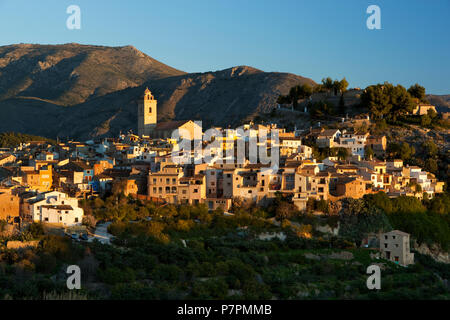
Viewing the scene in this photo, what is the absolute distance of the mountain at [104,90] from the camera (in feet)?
283

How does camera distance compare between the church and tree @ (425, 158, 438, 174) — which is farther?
the church

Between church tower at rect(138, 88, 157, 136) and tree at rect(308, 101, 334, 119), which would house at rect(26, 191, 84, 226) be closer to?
church tower at rect(138, 88, 157, 136)

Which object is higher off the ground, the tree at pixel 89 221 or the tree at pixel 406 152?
the tree at pixel 406 152

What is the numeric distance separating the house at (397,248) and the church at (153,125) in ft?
72.5

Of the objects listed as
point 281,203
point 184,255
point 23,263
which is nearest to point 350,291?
point 184,255

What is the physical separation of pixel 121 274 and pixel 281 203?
1059 cm

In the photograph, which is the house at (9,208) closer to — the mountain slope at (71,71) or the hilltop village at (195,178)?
the hilltop village at (195,178)

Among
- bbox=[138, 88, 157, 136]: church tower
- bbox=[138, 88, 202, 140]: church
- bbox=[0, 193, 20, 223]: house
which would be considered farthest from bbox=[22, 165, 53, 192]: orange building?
bbox=[138, 88, 157, 136]: church tower

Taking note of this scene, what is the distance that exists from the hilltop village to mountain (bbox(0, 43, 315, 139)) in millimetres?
29526

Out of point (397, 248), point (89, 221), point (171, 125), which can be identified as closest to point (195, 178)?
point (89, 221)

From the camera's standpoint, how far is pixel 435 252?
3031 cm

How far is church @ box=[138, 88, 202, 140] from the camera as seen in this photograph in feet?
156

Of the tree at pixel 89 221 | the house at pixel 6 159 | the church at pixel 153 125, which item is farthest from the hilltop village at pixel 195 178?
the church at pixel 153 125
